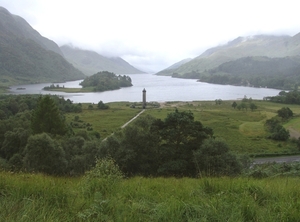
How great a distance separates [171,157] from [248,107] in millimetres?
100404

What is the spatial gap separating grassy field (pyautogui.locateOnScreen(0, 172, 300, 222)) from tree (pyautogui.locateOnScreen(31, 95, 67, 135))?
40.2 metres

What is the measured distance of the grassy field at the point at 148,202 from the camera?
14.8 feet

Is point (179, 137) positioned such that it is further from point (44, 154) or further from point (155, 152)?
point (44, 154)

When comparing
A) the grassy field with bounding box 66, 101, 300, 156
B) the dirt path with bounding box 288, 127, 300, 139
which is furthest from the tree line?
the dirt path with bounding box 288, 127, 300, 139

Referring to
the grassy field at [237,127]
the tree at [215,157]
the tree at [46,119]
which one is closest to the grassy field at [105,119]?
the grassy field at [237,127]

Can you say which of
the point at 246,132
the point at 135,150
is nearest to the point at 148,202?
the point at 135,150

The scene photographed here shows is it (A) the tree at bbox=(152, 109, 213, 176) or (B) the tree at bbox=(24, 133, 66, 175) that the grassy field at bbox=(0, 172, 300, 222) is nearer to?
(A) the tree at bbox=(152, 109, 213, 176)

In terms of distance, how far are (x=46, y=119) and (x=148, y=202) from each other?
42429 millimetres

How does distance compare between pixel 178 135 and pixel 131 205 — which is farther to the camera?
pixel 178 135

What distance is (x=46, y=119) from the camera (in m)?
43.8

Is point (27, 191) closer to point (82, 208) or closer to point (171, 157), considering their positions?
point (82, 208)

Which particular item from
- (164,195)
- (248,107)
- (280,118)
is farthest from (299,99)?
(164,195)

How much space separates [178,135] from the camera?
2656 cm

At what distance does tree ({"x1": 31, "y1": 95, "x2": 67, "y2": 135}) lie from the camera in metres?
43.2
